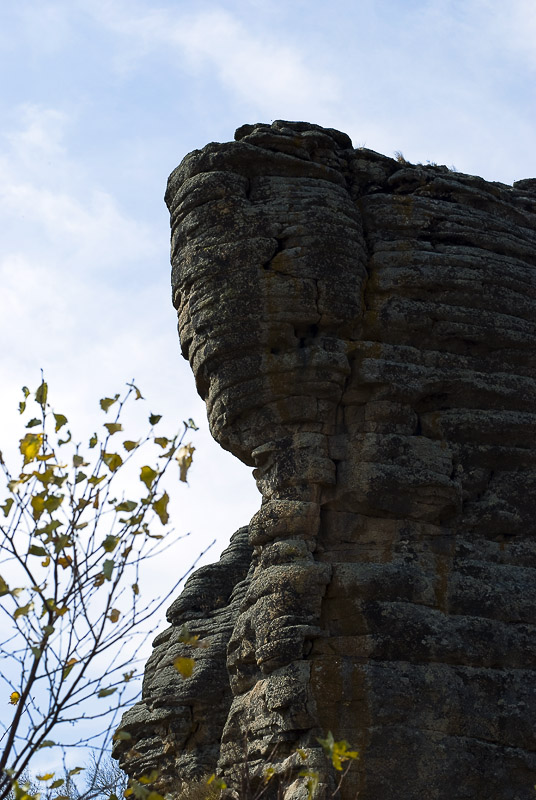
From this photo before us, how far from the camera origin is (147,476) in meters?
6.81

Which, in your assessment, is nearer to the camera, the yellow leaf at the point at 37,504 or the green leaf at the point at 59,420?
the yellow leaf at the point at 37,504

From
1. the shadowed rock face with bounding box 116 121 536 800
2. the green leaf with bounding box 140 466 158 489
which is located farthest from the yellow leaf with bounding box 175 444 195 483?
the shadowed rock face with bounding box 116 121 536 800

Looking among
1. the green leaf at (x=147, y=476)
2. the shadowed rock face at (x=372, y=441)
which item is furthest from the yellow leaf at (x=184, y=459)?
the shadowed rock face at (x=372, y=441)

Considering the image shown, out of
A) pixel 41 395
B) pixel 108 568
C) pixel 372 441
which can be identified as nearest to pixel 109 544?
pixel 108 568

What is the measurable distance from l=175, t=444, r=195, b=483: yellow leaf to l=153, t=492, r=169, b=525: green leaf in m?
0.35

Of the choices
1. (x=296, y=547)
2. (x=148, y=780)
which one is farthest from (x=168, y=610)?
(x=148, y=780)

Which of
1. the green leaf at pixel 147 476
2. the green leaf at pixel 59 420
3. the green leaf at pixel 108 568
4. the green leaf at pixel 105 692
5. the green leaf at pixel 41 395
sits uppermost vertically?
the green leaf at pixel 41 395

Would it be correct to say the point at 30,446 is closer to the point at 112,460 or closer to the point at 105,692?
the point at 112,460

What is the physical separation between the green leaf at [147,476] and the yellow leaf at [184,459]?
32cm

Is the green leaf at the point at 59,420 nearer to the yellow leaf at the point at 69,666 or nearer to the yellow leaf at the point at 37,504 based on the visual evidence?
the yellow leaf at the point at 37,504

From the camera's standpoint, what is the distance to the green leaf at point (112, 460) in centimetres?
693

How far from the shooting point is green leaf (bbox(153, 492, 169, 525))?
6688 millimetres

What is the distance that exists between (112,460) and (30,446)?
0.58m

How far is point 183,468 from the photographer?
6.44 meters
